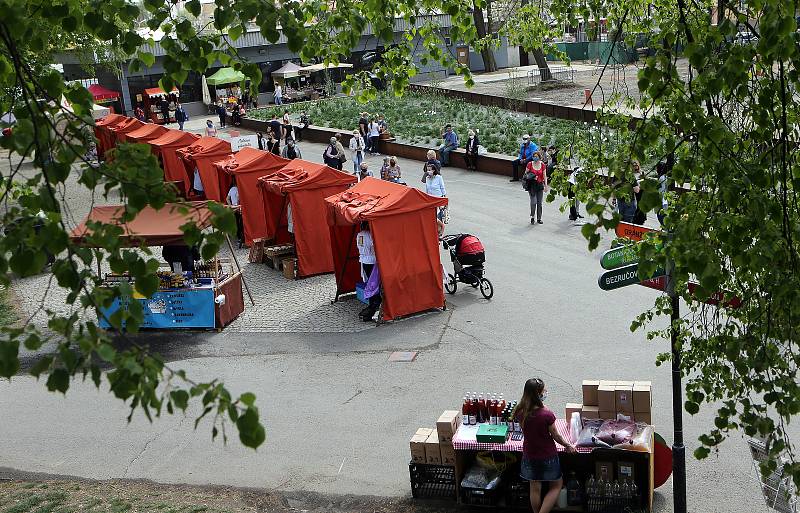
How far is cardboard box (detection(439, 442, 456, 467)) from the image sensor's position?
9938 millimetres

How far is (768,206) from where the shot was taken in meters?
5.21

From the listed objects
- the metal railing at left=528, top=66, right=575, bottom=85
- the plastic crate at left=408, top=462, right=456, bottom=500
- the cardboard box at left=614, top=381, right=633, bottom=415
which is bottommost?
the metal railing at left=528, top=66, right=575, bottom=85

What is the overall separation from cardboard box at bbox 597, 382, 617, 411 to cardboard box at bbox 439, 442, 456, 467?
61.3 inches

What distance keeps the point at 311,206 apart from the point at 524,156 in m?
8.44

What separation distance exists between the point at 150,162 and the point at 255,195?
56.9ft

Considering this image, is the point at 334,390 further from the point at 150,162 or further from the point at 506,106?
the point at 506,106

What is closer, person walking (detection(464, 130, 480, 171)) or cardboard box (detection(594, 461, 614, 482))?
cardboard box (detection(594, 461, 614, 482))

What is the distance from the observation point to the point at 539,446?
29.5 feet

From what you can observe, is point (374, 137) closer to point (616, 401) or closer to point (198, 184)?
point (198, 184)

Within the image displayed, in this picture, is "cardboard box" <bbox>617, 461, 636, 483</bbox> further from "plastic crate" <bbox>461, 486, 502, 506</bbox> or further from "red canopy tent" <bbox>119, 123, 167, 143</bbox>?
"red canopy tent" <bbox>119, 123, 167, 143</bbox>

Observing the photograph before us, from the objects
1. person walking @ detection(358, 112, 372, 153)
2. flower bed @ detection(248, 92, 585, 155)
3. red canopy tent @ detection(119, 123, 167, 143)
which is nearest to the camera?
red canopy tent @ detection(119, 123, 167, 143)

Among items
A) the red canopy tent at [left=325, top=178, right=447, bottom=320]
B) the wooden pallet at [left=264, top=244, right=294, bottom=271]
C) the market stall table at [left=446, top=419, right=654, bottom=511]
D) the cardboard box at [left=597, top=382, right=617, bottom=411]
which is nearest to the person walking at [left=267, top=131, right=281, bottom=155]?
the wooden pallet at [left=264, top=244, right=294, bottom=271]

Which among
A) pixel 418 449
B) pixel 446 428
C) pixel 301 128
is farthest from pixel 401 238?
pixel 301 128

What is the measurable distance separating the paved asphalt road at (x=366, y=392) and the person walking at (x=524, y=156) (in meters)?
7.66
